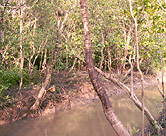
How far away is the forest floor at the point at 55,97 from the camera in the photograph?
11.3 meters

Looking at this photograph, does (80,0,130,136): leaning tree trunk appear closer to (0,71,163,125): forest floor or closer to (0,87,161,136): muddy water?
(0,87,161,136): muddy water

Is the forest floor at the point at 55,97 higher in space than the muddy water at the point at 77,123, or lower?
higher

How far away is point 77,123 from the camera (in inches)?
451

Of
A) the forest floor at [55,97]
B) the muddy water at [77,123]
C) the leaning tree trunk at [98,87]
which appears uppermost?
the leaning tree trunk at [98,87]

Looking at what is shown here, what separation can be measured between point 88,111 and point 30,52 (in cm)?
645

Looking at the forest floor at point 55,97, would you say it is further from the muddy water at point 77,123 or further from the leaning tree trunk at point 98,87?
the leaning tree trunk at point 98,87

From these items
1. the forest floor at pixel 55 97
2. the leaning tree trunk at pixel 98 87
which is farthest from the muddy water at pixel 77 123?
the leaning tree trunk at pixel 98 87

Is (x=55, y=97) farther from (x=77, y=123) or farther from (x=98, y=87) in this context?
(x=98, y=87)

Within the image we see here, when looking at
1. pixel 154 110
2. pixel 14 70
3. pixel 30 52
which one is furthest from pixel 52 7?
pixel 154 110

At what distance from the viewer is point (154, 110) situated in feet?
41.8

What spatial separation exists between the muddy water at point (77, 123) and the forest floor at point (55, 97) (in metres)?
0.51

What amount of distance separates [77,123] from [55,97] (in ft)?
9.57

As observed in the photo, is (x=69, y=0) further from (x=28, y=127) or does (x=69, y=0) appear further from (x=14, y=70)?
(x=28, y=127)

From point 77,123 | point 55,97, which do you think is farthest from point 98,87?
point 55,97
